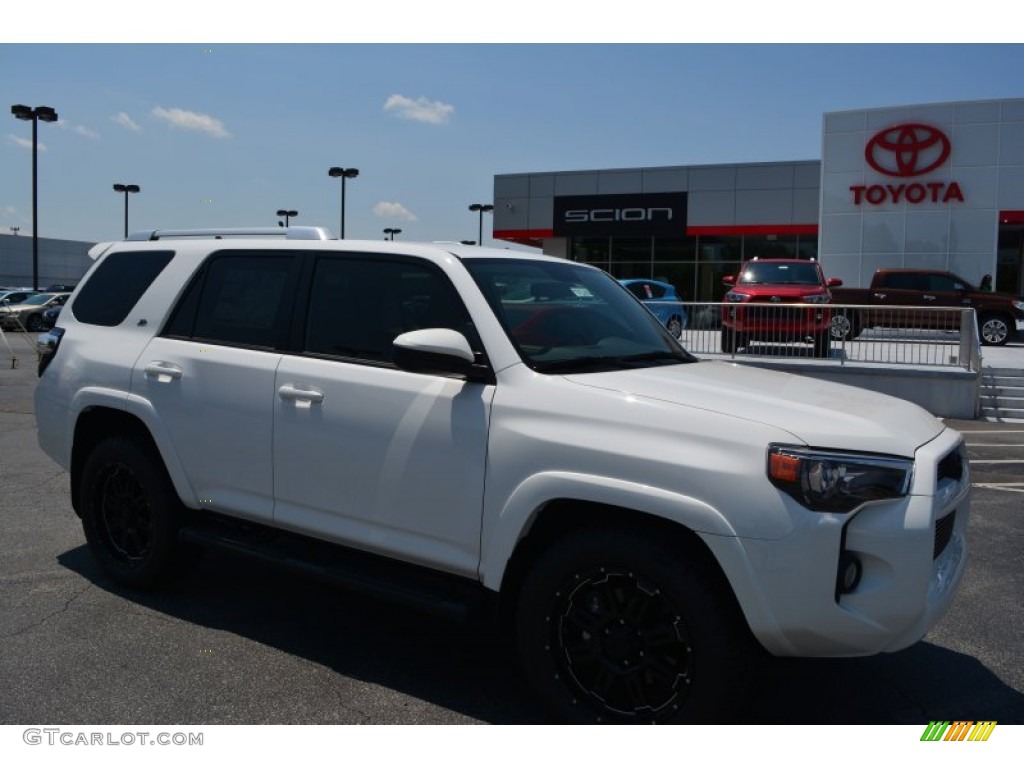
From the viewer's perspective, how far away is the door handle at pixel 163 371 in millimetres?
4586

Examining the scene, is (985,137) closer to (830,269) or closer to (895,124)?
(895,124)

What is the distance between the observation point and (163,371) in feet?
15.2

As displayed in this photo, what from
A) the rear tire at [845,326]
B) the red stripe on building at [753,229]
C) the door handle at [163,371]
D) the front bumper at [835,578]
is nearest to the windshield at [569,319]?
the front bumper at [835,578]

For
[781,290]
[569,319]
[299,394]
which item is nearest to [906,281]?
[781,290]

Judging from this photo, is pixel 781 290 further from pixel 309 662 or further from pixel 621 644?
pixel 621 644

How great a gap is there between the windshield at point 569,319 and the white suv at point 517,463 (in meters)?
0.02

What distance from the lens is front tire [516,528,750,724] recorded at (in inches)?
120

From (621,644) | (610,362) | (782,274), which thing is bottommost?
(621,644)

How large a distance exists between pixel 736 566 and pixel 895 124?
92.2 ft

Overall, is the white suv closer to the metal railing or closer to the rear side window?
the rear side window

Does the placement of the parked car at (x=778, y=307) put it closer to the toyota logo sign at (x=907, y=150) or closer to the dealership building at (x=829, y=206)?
the dealership building at (x=829, y=206)

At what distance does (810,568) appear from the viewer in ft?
9.56

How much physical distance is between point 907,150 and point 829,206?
2.68 meters

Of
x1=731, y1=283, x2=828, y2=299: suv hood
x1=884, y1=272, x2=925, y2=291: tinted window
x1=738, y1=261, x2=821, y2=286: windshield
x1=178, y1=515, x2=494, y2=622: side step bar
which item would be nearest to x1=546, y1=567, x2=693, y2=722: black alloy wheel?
x1=178, y1=515, x2=494, y2=622: side step bar
